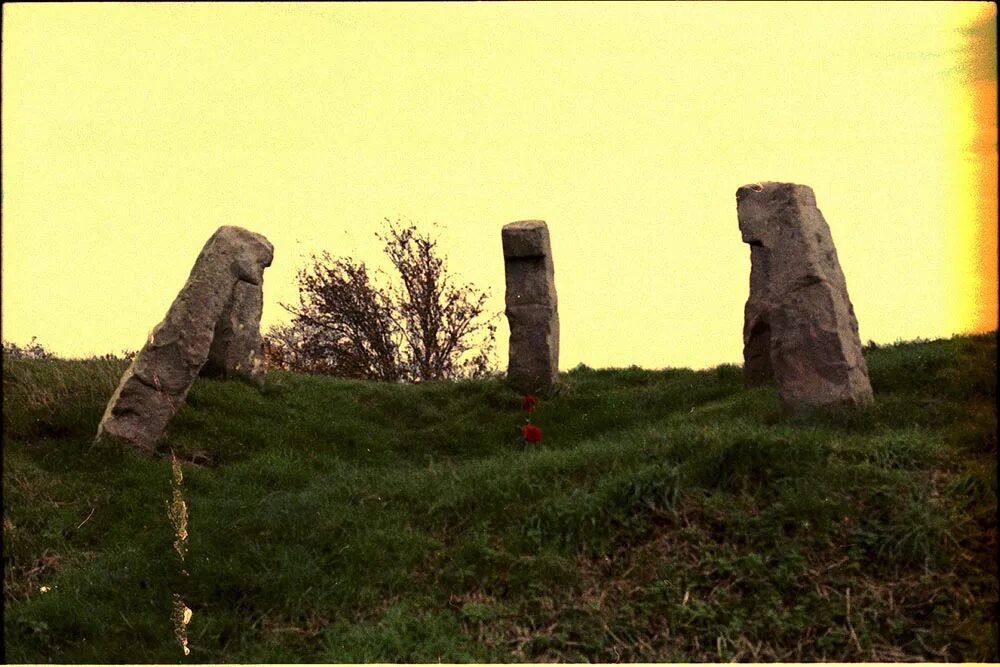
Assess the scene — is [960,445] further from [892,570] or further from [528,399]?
[528,399]

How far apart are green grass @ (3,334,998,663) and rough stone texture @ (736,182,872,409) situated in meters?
0.51

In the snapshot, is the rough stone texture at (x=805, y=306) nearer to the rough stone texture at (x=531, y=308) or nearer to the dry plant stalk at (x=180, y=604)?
the rough stone texture at (x=531, y=308)

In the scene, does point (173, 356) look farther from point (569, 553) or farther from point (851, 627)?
point (851, 627)

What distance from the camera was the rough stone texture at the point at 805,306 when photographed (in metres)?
11.6

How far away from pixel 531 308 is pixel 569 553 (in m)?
9.42

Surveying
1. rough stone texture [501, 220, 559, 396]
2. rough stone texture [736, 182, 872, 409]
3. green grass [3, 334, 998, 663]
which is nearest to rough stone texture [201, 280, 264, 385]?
green grass [3, 334, 998, 663]

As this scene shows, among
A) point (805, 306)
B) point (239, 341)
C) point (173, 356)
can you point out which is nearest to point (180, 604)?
point (173, 356)

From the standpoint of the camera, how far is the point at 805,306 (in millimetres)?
11805

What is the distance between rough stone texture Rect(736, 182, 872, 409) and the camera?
37.9 feet

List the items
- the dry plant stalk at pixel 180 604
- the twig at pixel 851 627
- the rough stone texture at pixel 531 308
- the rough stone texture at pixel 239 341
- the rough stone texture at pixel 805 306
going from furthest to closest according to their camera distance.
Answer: the rough stone texture at pixel 531 308 < the rough stone texture at pixel 239 341 < the rough stone texture at pixel 805 306 < the dry plant stalk at pixel 180 604 < the twig at pixel 851 627

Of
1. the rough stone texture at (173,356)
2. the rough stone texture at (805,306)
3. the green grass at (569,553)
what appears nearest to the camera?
the green grass at (569,553)

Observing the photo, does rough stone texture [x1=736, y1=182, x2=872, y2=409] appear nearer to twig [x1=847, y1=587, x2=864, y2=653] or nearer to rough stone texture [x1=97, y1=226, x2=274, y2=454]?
twig [x1=847, y1=587, x2=864, y2=653]

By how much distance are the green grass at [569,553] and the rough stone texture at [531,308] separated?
5109 millimetres

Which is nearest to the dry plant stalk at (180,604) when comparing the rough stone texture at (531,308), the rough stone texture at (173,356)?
the rough stone texture at (173,356)
